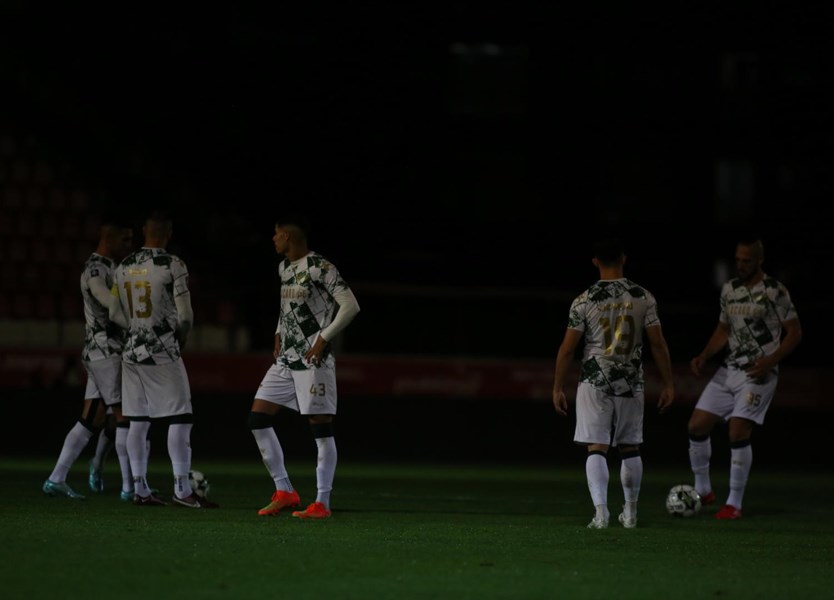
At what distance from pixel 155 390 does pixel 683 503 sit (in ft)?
15.1

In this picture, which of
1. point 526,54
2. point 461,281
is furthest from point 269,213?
point 526,54

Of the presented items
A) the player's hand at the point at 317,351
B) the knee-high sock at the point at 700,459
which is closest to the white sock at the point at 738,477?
the knee-high sock at the point at 700,459

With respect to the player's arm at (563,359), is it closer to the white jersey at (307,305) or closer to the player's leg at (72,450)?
the white jersey at (307,305)

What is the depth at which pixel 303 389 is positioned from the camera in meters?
10.8

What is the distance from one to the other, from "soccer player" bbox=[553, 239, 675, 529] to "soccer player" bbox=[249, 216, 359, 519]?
182 centimetres

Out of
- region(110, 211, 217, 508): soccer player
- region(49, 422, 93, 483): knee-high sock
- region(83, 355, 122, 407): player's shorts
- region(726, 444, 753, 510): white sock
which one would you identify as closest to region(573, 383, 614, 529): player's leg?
region(726, 444, 753, 510): white sock

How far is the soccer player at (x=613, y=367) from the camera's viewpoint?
1055cm

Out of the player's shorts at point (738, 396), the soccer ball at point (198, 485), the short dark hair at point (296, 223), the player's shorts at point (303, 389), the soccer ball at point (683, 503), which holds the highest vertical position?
the short dark hair at point (296, 223)

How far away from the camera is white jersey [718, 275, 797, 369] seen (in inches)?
486

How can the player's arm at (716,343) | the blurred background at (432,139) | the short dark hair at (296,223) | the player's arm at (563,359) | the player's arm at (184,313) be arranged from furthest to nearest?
the blurred background at (432,139)
the player's arm at (716,343)
the player's arm at (184,313)
the short dark hair at (296,223)
the player's arm at (563,359)

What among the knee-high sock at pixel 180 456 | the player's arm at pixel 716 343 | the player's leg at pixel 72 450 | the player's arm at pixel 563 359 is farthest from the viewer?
the player's arm at pixel 716 343

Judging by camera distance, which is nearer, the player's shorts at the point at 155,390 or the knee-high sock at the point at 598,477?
the knee-high sock at the point at 598,477

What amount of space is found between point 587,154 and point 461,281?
15.9 ft

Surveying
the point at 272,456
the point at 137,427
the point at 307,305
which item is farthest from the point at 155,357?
the point at 307,305
